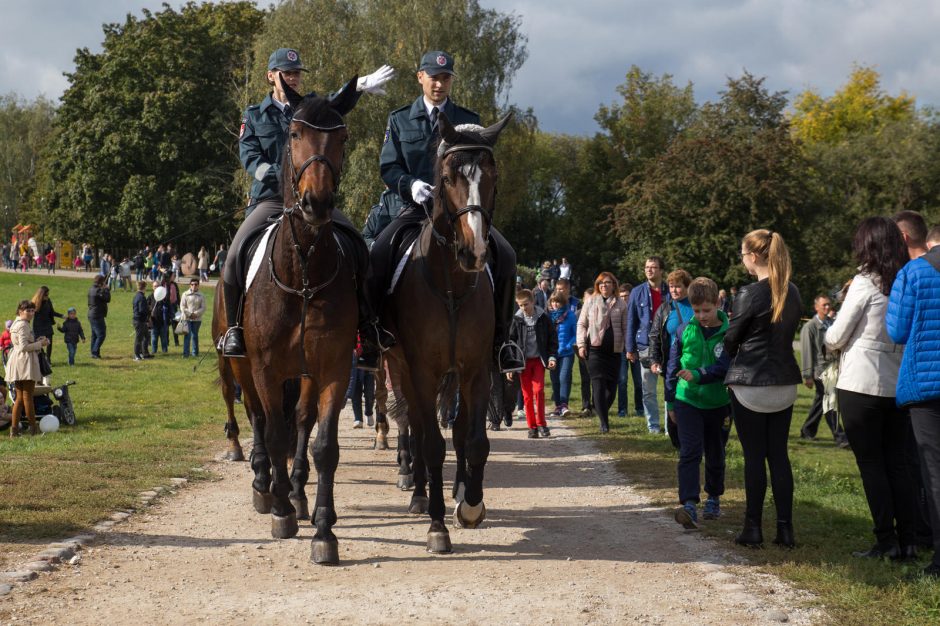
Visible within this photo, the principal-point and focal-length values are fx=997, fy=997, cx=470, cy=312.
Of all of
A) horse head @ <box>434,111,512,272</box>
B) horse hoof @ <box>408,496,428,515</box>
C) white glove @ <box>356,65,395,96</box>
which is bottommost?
horse hoof @ <box>408,496,428,515</box>

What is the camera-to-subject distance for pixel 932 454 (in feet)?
22.5

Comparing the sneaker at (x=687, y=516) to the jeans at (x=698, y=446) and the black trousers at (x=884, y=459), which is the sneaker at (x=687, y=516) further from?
the black trousers at (x=884, y=459)

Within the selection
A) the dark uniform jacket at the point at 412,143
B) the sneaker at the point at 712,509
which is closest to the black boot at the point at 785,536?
the sneaker at the point at 712,509

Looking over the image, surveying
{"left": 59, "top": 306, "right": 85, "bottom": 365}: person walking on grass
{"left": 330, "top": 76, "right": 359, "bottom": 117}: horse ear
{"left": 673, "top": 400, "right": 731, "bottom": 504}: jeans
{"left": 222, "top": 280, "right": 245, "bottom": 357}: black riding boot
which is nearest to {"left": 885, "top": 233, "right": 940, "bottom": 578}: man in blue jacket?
{"left": 673, "top": 400, "right": 731, "bottom": 504}: jeans

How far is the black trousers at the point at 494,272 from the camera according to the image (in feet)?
28.8

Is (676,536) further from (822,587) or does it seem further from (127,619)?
(127,619)

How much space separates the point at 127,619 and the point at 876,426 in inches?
214

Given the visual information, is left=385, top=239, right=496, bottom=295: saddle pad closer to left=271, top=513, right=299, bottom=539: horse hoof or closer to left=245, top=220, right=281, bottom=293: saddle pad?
left=245, top=220, right=281, bottom=293: saddle pad

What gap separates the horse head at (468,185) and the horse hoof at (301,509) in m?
2.92

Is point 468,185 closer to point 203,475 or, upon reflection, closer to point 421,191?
point 421,191

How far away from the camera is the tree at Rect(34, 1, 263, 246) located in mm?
58062

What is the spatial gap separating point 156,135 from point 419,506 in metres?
54.5

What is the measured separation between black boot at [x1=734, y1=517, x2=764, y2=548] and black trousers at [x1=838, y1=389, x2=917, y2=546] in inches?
34.3

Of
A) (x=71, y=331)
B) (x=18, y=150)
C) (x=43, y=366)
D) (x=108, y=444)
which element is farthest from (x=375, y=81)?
(x=18, y=150)
